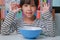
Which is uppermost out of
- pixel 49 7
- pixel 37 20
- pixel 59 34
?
pixel 49 7

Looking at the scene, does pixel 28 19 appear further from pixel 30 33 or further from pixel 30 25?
pixel 30 33

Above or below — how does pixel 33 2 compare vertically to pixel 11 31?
above

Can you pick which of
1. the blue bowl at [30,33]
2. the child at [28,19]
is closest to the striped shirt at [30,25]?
the child at [28,19]

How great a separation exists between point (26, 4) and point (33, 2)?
0.19 ft

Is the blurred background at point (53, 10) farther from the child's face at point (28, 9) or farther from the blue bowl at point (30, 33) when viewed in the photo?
the blue bowl at point (30, 33)

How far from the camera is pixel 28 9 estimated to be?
3.42ft

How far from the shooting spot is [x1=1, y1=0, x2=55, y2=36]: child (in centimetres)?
103

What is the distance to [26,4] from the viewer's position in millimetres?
1049

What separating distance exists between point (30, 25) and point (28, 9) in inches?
5.1

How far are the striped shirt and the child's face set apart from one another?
63mm

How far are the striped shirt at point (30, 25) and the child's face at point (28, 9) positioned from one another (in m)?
0.06

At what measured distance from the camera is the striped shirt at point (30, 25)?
1024mm

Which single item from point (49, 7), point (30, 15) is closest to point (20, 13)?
point (30, 15)

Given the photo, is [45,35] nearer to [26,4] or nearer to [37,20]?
[37,20]
